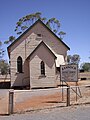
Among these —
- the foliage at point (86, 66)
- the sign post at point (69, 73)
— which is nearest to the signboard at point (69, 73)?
the sign post at point (69, 73)

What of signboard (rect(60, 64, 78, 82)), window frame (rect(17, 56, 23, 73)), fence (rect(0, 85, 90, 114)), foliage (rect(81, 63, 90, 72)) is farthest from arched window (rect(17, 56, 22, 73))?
foliage (rect(81, 63, 90, 72))

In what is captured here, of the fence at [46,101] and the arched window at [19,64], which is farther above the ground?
the arched window at [19,64]

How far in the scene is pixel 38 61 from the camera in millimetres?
35375

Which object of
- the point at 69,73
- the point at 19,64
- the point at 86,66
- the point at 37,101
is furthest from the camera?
the point at 86,66

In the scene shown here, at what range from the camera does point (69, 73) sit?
19.5 m

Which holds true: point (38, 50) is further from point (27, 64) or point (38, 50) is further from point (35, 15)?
point (35, 15)

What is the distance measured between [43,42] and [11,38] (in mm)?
38067

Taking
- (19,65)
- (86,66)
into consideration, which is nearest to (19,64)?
(19,65)

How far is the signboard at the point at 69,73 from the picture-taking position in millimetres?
19406

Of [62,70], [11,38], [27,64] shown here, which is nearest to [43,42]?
[27,64]

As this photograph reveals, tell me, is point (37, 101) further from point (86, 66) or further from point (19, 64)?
point (86, 66)

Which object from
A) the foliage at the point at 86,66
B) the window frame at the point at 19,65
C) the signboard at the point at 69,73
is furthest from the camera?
the foliage at the point at 86,66

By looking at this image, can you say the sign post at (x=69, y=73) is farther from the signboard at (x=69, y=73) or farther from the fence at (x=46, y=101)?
the fence at (x=46, y=101)

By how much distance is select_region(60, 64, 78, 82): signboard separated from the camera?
764 inches
